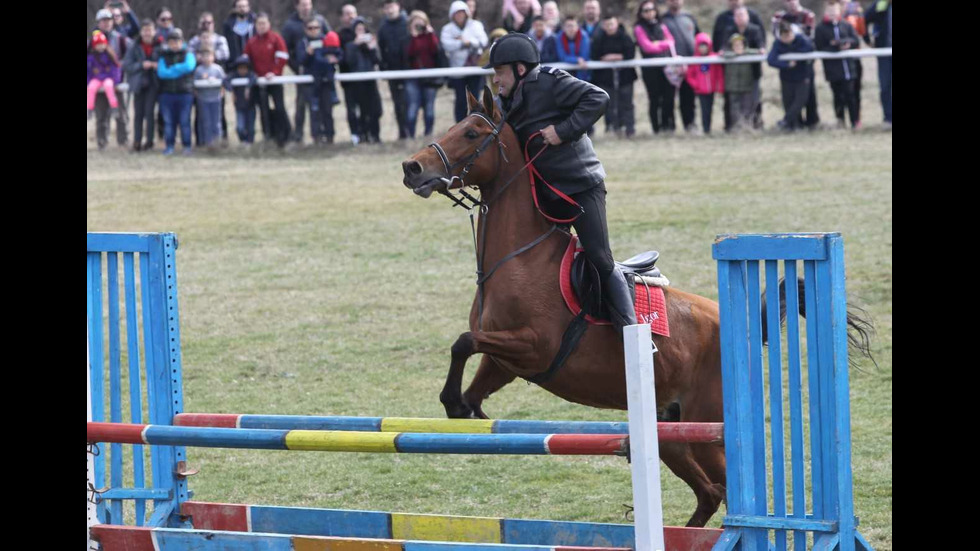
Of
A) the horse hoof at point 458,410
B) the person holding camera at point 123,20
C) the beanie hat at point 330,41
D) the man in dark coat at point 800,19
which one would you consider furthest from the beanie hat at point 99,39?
the horse hoof at point 458,410

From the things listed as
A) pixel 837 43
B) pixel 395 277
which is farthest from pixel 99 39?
pixel 837 43

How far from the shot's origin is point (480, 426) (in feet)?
15.2

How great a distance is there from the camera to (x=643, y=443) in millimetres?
3842

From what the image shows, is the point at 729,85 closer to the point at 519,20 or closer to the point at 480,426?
→ the point at 519,20

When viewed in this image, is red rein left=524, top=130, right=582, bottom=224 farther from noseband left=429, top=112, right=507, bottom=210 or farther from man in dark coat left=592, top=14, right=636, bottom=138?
man in dark coat left=592, top=14, right=636, bottom=138

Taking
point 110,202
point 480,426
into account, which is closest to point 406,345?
point 480,426

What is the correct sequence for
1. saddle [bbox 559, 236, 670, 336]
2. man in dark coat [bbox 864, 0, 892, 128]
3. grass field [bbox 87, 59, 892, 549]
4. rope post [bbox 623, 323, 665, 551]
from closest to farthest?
rope post [bbox 623, 323, 665, 551]
saddle [bbox 559, 236, 670, 336]
grass field [bbox 87, 59, 892, 549]
man in dark coat [bbox 864, 0, 892, 128]

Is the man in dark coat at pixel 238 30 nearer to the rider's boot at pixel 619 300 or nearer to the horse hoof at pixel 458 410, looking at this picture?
the rider's boot at pixel 619 300

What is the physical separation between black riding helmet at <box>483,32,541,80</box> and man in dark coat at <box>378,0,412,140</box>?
1453cm

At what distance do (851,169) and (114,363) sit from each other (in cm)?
1395

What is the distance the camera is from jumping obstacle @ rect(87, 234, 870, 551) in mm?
4160

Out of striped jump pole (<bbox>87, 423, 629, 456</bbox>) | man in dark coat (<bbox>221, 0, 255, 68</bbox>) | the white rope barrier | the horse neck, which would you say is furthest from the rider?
man in dark coat (<bbox>221, 0, 255, 68</bbox>)
